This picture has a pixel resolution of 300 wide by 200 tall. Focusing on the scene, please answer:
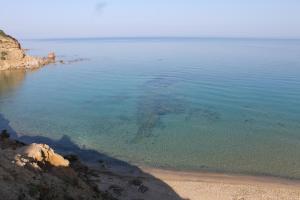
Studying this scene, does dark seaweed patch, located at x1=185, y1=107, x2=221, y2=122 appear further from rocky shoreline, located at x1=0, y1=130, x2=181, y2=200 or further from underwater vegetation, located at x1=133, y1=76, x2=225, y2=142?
rocky shoreline, located at x1=0, y1=130, x2=181, y2=200

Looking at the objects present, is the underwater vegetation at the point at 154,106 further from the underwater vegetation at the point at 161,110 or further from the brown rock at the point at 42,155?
the brown rock at the point at 42,155

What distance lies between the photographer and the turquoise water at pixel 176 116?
34906 mm

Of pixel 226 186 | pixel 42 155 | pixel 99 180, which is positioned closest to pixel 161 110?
pixel 226 186

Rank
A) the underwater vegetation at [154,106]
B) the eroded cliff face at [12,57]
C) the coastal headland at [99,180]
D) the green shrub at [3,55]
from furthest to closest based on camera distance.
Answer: the green shrub at [3,55] → the eroded cliff face at [12,57] → the underwater vegetation at [154,106] → the coastal headland at [99,180]

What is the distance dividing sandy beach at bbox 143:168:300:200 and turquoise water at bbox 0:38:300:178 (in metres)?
1.68

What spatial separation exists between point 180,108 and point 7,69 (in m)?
63.7

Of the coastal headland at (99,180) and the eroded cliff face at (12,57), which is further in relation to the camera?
the eroded cliff face at (12,57)

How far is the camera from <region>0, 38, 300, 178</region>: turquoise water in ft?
115

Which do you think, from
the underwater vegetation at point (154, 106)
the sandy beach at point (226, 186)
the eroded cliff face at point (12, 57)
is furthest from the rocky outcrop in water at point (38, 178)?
the eroded cliff face at point (12, 57)

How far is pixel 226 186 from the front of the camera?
28453 mm

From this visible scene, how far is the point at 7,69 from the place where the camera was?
9600cm

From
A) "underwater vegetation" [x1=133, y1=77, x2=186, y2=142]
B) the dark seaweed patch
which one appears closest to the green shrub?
"underwater vegetation" [x1=133, y1=77, x2=186, y2=142]

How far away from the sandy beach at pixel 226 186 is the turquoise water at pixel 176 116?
1675 mm

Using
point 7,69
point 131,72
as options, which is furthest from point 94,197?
point 7,69
